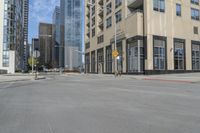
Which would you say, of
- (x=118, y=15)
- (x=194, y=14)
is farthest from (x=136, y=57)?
(x=194, y=14)

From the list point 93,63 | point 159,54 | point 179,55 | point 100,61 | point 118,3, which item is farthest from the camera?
point 93,63

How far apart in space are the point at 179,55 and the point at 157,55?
6.25 meters

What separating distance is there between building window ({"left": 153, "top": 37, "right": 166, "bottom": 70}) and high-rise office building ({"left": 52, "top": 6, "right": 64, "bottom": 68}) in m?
76.8

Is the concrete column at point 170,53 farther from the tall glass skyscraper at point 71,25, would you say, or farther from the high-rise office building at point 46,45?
the high-rise office building at point 46,45

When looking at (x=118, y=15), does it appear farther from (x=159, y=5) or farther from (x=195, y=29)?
(x=195, y=29)

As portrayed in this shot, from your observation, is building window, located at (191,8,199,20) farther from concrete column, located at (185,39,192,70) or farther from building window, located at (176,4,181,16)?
concrete column, located at (185,39,192,70)

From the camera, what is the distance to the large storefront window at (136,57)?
5038 cm

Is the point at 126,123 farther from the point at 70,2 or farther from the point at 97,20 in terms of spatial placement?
the point at 70,2

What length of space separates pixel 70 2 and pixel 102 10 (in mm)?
55902

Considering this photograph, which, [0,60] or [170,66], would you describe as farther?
[0,60]

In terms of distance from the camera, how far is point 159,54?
50.6 m

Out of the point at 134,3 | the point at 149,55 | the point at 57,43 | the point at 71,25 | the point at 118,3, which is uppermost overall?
the point at 71,25

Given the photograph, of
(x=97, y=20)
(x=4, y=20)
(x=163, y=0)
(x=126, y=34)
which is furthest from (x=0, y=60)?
(x=163, y=0)

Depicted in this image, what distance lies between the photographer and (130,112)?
29.9 ft
